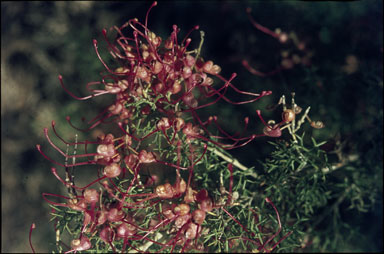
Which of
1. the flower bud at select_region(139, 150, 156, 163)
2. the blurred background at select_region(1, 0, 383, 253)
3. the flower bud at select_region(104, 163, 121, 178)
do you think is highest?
the flower bud at select_region(139, 150, 156, 163)

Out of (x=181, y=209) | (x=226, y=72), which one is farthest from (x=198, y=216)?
(x=226, y=72)

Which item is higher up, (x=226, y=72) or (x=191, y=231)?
(x=191, y=231)

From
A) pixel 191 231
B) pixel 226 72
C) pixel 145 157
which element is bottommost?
pixel 226 72

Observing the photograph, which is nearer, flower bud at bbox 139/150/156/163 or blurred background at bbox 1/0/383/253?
flower bud at bbox 139/150/156/163

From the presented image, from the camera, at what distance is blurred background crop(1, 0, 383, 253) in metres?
0.92

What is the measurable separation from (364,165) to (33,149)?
130cm

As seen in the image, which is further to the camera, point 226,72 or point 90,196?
point 226,72

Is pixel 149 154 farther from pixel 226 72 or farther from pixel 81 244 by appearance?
pixel 226 72

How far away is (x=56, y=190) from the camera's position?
1337 millimetres

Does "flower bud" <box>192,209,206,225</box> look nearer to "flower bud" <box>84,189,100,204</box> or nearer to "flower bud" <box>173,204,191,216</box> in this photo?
"flower bud" <box>173,204,191,216</box>

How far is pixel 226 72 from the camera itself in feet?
4.03

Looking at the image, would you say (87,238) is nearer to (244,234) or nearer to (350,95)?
(244,234)

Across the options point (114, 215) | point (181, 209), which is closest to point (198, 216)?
point (181, 209)

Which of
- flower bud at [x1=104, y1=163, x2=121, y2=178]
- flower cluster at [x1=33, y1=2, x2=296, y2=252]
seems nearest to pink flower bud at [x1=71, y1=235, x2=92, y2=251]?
flower cluster at [x1=33, y1=2, x2=296, y2=252]
